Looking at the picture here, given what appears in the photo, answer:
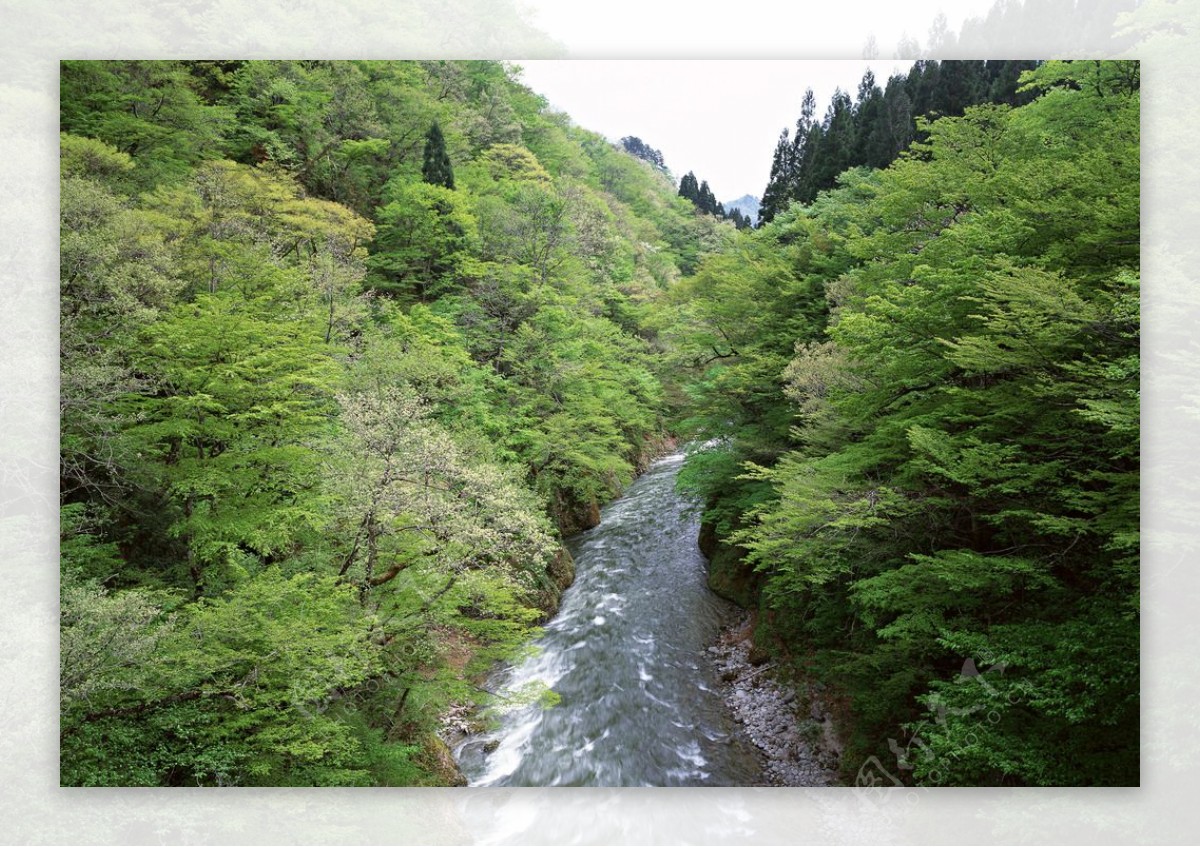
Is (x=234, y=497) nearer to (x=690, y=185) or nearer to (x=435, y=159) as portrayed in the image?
(x=435, y=159)

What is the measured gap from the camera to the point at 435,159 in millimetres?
13977

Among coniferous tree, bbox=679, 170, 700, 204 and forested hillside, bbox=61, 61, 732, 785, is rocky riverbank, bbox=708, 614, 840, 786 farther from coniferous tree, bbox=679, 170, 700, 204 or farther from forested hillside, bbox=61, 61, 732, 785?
coniferous tree, bbox=679, 170, 700, 204

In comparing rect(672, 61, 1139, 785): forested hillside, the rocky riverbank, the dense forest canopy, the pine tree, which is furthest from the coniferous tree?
the rocky riverbank

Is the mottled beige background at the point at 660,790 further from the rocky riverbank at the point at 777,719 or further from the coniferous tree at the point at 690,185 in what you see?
the coniferous tree at the point at 690,185

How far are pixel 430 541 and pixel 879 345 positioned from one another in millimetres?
4699

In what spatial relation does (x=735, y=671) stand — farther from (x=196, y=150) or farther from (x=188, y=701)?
(x=196, y=150)

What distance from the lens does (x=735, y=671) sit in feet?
26.8

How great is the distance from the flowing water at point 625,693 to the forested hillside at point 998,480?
57.5 inches

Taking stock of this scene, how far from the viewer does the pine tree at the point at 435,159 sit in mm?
13930

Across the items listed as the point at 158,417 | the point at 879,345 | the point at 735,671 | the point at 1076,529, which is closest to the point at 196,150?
the point at 158,417

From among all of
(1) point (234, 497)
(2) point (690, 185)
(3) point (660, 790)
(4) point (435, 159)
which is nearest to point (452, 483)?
(1) point (234, 497)

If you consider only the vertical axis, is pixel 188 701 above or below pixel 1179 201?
below

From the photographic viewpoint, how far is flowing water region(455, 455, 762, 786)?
21.2ft

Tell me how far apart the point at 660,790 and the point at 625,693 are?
246cm
